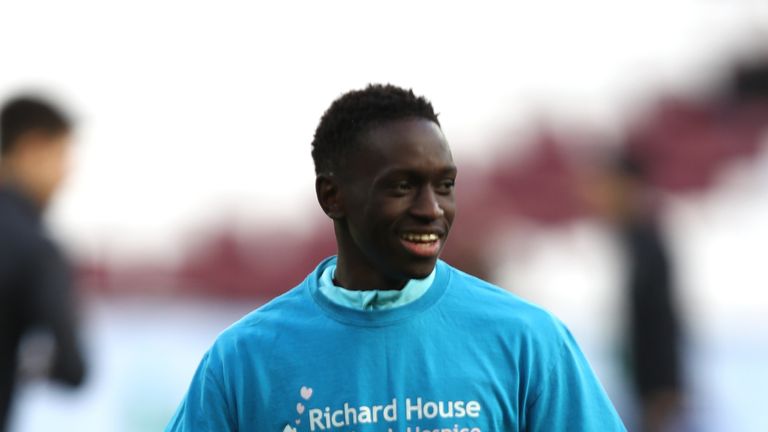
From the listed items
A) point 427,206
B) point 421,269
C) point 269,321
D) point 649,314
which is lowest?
point 649,314

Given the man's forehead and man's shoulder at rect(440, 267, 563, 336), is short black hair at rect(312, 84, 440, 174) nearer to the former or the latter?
the man's forehead

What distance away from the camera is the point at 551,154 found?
36.3 ft

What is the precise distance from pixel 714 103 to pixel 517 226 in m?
2.35

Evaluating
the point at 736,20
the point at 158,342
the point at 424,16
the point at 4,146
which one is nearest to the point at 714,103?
the point at 736,20

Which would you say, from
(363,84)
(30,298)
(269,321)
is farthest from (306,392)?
(363,84)

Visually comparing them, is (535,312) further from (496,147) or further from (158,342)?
(496,147)

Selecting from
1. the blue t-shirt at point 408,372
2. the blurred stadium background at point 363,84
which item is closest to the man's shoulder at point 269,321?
the blue t-shirt at point 408,372

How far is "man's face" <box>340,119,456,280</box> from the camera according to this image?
2480 millimetres

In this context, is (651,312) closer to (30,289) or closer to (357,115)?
(30,289)

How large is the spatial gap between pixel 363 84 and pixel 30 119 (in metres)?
7.50

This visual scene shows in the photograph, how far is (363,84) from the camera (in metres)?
12.2

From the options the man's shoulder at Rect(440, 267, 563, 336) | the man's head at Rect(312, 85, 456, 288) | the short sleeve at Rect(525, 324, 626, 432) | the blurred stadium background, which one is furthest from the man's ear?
the blurred stadium background

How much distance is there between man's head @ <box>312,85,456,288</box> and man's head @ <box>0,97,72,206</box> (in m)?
2.34

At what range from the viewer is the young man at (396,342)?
2480 millimetres
